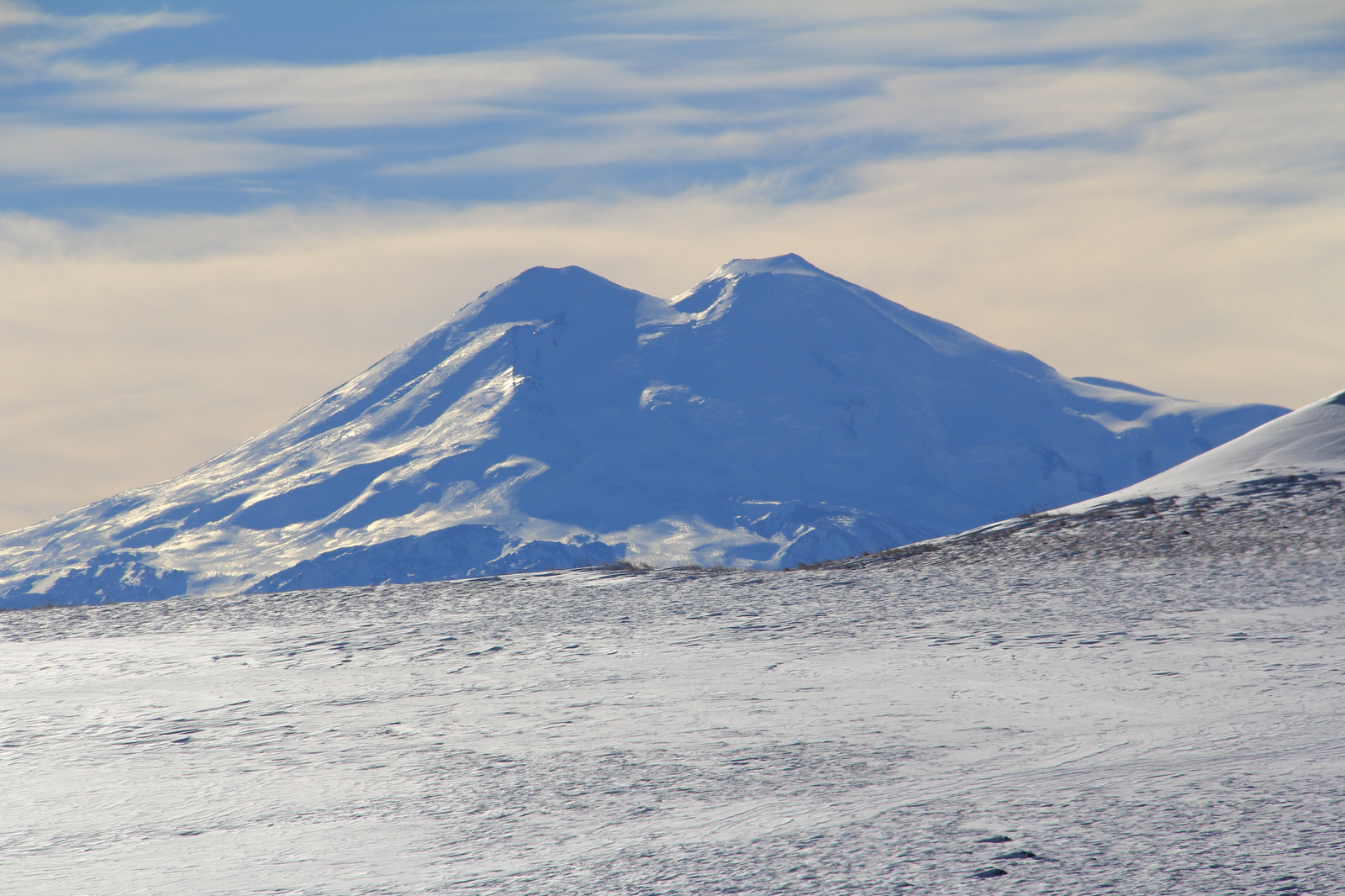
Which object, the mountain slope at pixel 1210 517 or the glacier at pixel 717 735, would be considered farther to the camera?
the mountain slope at pixel 1210 517

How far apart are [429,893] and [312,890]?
0.52 metres

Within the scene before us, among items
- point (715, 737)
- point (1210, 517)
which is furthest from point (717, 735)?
point (1210, 517)

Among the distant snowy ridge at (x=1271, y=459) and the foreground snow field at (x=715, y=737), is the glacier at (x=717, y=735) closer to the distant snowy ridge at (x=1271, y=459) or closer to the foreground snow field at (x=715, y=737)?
the foreground snow field at (x=715, y=737)

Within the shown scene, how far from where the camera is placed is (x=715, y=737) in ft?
24.2

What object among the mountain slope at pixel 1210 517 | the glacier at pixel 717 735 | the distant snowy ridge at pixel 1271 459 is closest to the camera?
the glacier at pixel 717 735

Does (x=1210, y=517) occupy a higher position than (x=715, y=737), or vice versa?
(x=1210, y=517)

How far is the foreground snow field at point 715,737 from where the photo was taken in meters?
5.12

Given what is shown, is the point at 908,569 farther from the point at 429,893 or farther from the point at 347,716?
the point at 429,893

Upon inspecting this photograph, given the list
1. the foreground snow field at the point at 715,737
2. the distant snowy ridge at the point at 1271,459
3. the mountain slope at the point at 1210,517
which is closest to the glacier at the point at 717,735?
the foreground snow field at the point at 715,737

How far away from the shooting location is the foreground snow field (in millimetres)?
5117

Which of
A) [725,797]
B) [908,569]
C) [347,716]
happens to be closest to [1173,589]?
[908,569]

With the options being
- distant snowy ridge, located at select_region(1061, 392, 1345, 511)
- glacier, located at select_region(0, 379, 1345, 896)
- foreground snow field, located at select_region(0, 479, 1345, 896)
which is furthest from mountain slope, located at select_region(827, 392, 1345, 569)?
foreground snow field, located at select_region(0, 479, 1345, 896)

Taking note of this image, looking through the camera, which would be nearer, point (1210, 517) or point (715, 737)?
point (715, 737)

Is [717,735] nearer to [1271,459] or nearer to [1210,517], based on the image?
[1210,517]
